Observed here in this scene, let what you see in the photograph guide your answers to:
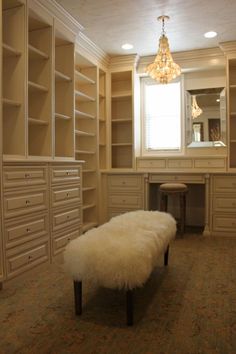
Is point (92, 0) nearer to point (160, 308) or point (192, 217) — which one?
point (160, 308)

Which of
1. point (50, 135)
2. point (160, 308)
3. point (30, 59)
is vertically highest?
point (30, 59)

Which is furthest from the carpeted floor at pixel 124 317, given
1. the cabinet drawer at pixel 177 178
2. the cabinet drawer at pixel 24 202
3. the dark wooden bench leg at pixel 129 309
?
the cabinet drawer at pixel 177 178

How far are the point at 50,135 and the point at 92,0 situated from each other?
1467 millimetres

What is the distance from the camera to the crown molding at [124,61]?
15.5 ft

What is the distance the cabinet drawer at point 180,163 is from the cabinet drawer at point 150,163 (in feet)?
0.36

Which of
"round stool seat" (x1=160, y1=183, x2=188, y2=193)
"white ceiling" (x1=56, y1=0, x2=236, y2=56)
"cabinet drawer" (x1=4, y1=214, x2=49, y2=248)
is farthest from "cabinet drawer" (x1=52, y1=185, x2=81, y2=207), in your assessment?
"white ceiling" (x1=56, y1=0, x2=236, y2=56)

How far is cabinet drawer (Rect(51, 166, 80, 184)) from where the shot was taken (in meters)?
3.13

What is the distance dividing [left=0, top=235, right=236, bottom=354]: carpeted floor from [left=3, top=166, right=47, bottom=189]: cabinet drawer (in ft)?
2.77

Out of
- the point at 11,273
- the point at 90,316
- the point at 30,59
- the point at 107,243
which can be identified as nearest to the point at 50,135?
the point at 30,59

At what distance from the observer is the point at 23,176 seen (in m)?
2.63

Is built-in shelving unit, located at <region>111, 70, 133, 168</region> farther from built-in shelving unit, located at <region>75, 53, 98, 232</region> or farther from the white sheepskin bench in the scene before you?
the white sheepskin bench

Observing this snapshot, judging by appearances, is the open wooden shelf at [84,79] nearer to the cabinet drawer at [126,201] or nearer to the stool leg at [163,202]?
the cabinet drawer at [126,201]

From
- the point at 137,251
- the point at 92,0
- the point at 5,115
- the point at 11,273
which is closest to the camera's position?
the point at 137,251

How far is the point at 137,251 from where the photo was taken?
6.07 ft
